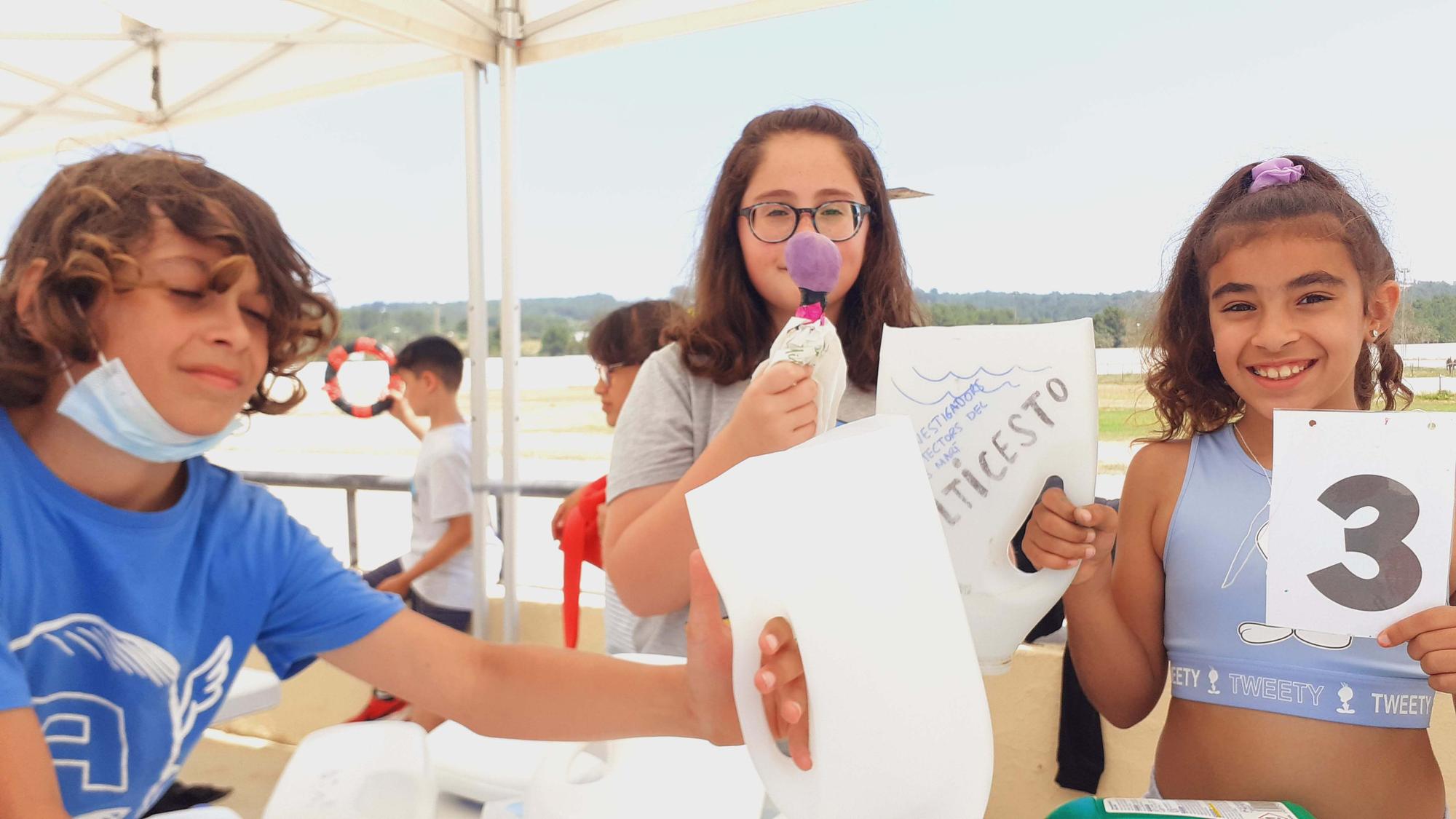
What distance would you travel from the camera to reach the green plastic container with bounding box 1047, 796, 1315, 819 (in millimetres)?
610

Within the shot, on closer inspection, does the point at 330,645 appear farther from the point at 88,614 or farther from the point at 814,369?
the point at 814,369

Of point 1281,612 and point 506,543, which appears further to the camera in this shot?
point 506,543

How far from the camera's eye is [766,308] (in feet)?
3.43

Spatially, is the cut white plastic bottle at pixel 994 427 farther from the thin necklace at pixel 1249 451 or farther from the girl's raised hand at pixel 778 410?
the thin necklace at pixel 1249 451

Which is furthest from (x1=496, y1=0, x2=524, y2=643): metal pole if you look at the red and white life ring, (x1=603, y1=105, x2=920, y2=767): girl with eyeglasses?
(x1=603, y1=105, x2=920, y2=767): girl with eyeglasses

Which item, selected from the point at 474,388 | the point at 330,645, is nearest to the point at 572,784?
the point at 330,645

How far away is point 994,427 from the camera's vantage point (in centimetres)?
74

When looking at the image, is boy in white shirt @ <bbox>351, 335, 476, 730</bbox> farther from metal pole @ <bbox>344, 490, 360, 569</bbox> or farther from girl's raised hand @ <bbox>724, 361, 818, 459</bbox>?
girl's raised hand @ <bbox>724, 361, 818, 459</bbox>

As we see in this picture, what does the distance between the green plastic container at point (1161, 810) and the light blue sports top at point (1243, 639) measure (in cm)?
26

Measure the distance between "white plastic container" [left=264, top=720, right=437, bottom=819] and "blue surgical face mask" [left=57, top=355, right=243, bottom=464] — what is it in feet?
0.88

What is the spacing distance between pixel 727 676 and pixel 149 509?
0.52 m

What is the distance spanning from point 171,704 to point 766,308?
0.69 metres

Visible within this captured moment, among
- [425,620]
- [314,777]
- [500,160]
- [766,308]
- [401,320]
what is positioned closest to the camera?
[314,777]

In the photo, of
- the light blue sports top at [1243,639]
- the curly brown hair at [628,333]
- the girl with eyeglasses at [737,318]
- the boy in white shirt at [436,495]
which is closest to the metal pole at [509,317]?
the boy in white shirt at [436,495]
